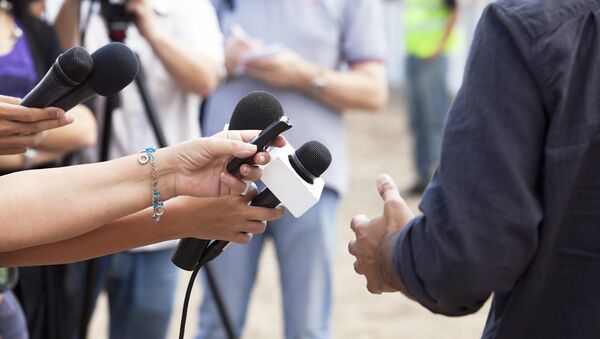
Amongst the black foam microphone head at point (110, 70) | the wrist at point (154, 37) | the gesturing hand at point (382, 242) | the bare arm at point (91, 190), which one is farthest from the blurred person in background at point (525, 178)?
the wrist at point (154, 37)

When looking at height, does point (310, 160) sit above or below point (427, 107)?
above

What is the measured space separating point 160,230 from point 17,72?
3.61 feet

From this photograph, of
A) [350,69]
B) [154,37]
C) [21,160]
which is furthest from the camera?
[350,69]

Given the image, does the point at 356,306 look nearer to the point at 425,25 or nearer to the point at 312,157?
the point at 425,25

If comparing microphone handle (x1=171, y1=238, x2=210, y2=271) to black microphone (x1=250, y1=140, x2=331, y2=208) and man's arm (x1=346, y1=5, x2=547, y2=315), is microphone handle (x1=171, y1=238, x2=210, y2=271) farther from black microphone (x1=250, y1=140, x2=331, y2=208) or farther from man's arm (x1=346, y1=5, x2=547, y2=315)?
man's arm (x1=346, y1=5, x2=547, y2=315)

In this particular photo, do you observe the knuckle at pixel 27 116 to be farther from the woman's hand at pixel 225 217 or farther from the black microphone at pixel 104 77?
the woman's hand at pixel 225 217

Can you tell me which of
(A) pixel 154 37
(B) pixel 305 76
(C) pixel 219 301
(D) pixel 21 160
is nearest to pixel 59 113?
(D) pixel 21 160

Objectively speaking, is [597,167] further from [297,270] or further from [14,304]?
[297,270]

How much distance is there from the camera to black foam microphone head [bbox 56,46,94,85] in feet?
5.96

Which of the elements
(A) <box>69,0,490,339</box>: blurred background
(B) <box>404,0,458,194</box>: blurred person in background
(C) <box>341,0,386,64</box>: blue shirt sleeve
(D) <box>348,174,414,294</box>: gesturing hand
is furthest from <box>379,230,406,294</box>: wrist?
(B) <box>404,0,458,194</box>: blurred person in background

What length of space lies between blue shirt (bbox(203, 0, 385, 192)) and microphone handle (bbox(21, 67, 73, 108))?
1.44 meters

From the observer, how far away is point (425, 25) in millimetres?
7754

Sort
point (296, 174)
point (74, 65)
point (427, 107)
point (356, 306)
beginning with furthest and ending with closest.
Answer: point (427, 107), point (356, 306), point (74, 65), point (296, 174)

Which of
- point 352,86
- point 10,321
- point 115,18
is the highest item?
point 115,18
